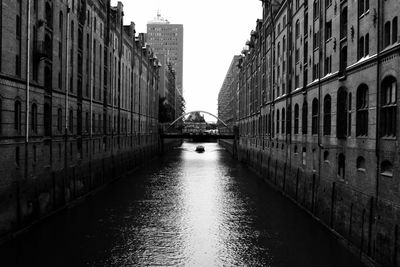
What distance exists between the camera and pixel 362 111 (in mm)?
18172

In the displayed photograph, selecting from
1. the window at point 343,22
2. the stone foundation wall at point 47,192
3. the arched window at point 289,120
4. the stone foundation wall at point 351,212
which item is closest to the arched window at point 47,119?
the stone foundation wall at point 47,192

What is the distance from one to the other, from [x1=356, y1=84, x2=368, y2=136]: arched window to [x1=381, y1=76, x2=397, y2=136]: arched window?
1854 millimetres

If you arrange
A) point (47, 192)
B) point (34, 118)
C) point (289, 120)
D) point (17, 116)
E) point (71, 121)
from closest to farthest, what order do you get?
point (17, 116) < point (34, 118) < point (47, 192) < point (71, 121) < point (289, 120)

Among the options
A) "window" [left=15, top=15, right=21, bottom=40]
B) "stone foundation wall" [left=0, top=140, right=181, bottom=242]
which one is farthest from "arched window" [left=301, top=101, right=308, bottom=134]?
"window" [left=15, top=15, right=21, bottom=40]

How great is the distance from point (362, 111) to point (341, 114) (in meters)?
3.02

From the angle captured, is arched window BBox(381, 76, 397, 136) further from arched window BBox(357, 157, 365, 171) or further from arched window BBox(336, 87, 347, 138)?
arched window BBox(336, 87, 347, 138)

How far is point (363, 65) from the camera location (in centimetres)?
1777

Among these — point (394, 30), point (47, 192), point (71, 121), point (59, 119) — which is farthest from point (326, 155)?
point (71, 121)

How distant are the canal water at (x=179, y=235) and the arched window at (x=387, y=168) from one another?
4029 mm

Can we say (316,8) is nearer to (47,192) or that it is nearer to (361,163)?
(361,163)

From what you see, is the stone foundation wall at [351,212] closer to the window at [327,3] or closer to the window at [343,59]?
the window at [343,59]

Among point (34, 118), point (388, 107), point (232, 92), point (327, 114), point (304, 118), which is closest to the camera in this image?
point (388, 107)

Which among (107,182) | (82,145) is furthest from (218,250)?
(107,182)

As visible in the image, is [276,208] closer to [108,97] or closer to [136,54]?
[108,97]
